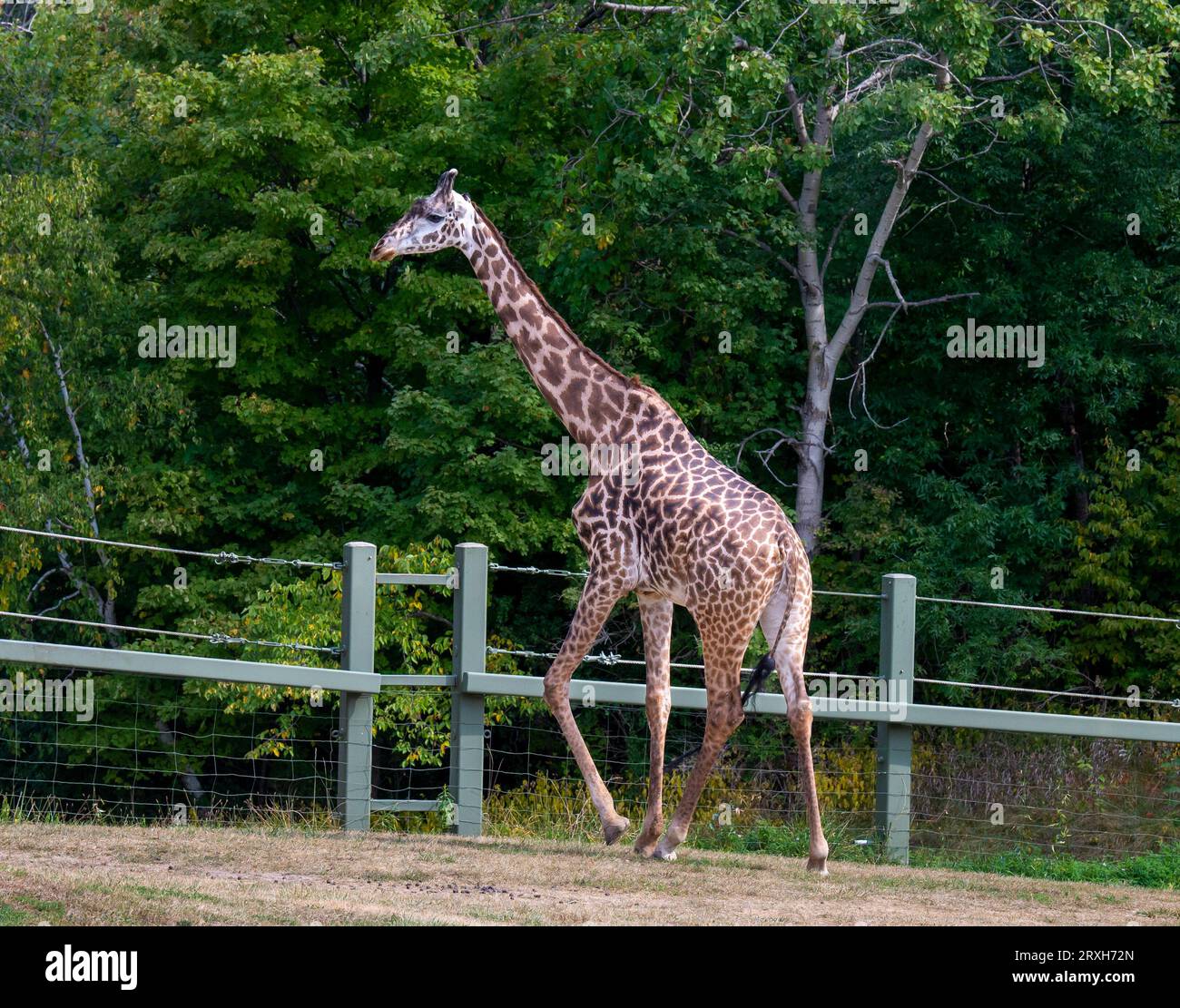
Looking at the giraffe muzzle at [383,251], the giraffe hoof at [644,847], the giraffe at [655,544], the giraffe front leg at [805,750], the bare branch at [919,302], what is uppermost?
the bare branch at [919,302]

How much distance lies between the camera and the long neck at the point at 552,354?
814cm

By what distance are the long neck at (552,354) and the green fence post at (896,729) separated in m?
1.74

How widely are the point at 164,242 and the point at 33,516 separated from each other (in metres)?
4.22

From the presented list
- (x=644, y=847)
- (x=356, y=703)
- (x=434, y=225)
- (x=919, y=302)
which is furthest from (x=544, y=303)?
(x=919, y=302)

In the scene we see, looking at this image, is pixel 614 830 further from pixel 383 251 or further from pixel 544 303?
pixel 383 251

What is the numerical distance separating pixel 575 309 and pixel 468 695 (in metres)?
11.2

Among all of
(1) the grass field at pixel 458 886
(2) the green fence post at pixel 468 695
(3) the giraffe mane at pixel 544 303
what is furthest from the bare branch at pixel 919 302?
(1) the grass field at pixel 458 886

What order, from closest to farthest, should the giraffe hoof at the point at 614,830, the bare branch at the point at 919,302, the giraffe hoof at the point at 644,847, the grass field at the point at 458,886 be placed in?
the grass field at the point at 458,886
the giraffe hoof at the point at 644,847
the giraffe hoof at the point at 614,830
the bare branch at the point at 919,302

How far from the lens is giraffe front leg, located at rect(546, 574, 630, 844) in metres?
7.88

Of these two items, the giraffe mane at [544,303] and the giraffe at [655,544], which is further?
the giraffe mane at [544,303]

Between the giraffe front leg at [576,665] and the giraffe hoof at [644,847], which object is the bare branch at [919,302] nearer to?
the giraffe front leg at [576,665]

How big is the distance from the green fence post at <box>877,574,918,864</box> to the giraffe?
0.83 m

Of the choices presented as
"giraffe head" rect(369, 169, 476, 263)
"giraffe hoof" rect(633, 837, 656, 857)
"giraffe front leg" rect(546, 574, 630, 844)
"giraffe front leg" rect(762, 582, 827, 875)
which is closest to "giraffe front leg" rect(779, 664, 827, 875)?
"giraffe front leg" rect(762, 582, 827, 875)

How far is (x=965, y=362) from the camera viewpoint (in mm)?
19625
